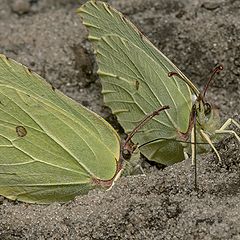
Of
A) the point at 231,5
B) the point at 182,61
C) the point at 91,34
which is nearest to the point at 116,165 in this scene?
the point at 91,34

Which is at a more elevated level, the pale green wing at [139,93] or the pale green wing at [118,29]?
the pale green wing at [118,29]

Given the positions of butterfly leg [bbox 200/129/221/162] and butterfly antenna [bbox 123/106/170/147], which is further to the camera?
butterfly antenna [bbox 123/106/170/147]

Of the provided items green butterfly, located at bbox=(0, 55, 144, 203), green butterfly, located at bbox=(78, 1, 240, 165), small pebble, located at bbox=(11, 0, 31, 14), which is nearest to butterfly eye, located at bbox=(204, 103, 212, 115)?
green butterfly, located at bbox=(78, 1, 240, 165)

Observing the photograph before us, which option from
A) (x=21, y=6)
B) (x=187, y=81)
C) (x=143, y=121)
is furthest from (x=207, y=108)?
(x=21, y=6)

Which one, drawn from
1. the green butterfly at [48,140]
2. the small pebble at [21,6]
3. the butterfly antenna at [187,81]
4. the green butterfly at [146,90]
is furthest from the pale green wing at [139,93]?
the small pebble at [21,6]

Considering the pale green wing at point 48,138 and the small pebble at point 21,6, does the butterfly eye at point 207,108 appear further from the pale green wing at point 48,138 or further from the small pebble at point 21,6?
the small pebble at point 21,6

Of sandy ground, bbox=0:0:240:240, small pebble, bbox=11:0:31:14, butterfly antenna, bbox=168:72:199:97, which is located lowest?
small pebble, bbox=11:0:31:14

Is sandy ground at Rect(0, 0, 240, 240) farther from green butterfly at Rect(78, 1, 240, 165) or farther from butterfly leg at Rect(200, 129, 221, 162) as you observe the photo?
green butterfly at Rect(78, 1, 240, 165)

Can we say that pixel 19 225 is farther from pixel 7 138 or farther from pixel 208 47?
pixel 208 47
